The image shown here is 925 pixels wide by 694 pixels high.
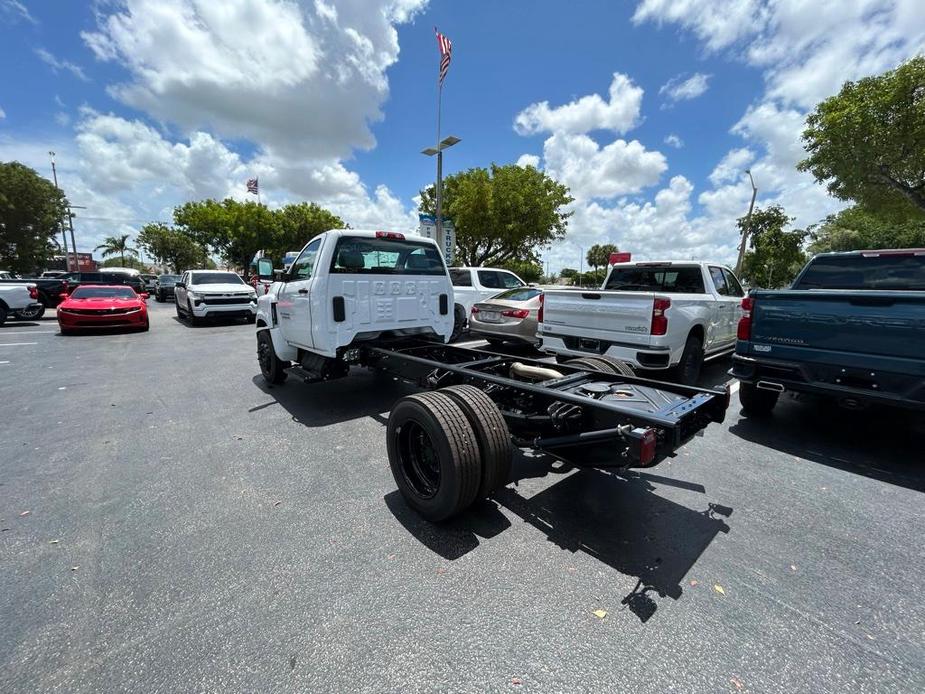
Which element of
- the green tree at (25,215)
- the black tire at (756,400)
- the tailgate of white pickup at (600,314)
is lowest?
the black tire at (756,400)

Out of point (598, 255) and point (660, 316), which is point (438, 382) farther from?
point (598, 255)

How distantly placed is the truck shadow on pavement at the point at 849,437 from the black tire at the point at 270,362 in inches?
237

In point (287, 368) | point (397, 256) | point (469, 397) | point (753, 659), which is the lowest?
point (753, 659)

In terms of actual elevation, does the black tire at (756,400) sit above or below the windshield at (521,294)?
below

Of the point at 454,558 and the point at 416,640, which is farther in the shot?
the point at 454,558

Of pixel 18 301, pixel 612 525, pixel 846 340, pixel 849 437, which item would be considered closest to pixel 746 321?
pixel 846 340

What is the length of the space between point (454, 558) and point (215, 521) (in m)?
1.72

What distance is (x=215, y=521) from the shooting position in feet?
9.38

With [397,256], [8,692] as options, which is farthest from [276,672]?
[397,256]

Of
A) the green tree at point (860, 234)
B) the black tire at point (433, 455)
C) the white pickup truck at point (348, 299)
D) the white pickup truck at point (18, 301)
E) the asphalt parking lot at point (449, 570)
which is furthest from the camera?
the green tree at point (860, 234)

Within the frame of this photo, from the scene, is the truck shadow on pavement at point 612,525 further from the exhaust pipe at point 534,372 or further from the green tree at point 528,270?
the green tree at point 528,270

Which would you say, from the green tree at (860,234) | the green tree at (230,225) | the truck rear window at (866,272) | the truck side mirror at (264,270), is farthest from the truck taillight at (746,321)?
the green tree at (230,225)

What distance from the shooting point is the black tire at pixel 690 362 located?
5867mm

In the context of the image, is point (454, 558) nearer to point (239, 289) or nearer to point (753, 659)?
point (753, 659)
